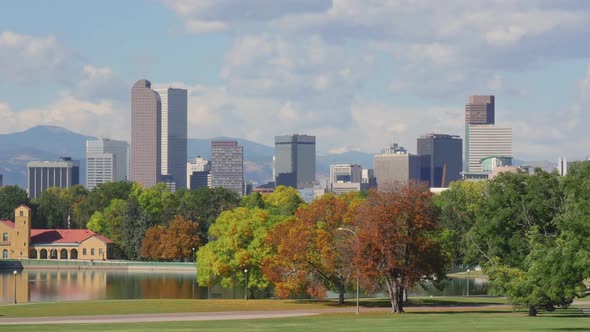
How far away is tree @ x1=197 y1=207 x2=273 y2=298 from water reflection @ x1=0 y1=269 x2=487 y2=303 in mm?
2712

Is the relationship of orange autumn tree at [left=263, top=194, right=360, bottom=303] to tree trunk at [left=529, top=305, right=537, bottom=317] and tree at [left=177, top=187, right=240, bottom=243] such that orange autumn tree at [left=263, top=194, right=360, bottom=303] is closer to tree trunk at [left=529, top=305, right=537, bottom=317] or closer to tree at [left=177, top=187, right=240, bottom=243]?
tree trunk at [left=529, top=305, right=537, bottom=317]

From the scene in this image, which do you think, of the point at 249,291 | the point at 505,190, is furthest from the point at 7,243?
the point at 505,190

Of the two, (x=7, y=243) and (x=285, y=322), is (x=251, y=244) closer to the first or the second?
(x=285, y=322)

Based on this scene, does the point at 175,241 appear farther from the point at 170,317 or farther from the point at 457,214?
the point at 170,317

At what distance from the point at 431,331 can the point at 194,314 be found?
77.6 ft

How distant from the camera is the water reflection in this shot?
4427 inches

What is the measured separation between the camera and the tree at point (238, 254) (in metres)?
104

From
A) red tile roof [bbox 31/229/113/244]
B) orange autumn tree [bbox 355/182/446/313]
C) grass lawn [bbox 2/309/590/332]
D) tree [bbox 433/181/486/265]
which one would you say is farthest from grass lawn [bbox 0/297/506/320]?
red tile roof [bbox 31/229/113/244]

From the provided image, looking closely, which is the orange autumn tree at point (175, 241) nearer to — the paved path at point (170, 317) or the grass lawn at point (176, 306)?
the grass lawn at point (176, 306)

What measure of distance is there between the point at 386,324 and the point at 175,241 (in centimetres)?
10327

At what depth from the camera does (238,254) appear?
342 feet

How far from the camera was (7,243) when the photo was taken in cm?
19162

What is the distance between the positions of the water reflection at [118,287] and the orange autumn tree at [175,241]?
7.14 meters

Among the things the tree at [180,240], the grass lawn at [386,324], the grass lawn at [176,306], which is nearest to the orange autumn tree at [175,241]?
the tree at [180,240]
